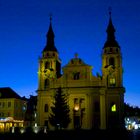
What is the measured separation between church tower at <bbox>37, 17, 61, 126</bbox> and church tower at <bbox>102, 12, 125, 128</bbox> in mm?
12427

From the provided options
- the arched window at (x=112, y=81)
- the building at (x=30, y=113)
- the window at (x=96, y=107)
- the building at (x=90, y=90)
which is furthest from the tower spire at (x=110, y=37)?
the building at (x=30, y=113)

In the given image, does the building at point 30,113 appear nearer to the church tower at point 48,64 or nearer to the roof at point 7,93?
the roof at point 7,93

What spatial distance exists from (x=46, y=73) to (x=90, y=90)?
12.7 metres

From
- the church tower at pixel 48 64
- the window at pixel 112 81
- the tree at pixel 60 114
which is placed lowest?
the tree at pixel 60 114

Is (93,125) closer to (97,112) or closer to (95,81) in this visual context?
(97,112)

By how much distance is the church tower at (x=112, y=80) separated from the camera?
76.9 metres

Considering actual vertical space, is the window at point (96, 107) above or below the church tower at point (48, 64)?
below

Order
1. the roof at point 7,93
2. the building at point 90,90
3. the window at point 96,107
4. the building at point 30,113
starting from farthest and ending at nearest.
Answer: the building at point 30,113 → the roof at point 7,93 → the window at point 96,107 → the building at point 90,90

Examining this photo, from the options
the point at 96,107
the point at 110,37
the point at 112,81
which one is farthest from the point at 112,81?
the point at 110,37

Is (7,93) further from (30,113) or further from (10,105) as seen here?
(30,113)

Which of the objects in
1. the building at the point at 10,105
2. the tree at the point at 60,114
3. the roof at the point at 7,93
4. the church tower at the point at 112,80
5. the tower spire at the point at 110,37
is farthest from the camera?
the roof at the point at 7,93

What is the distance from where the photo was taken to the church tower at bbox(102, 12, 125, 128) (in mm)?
76938

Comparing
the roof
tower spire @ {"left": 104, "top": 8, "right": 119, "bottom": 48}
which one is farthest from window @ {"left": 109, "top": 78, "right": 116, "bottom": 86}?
the roof

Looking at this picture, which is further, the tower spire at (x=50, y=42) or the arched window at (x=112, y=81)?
the tower spire at (x=50, y=42)
